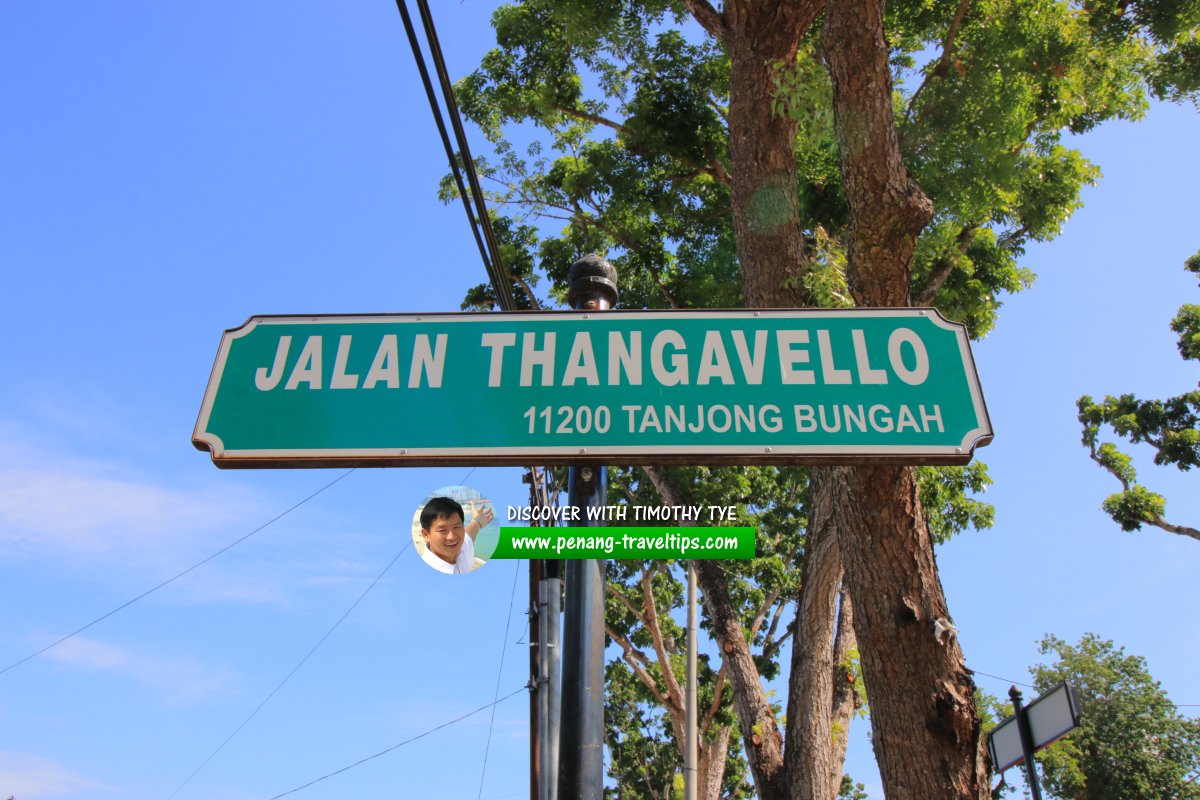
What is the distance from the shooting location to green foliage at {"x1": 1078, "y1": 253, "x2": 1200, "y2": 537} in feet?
53.7

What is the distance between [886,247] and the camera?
3279mm

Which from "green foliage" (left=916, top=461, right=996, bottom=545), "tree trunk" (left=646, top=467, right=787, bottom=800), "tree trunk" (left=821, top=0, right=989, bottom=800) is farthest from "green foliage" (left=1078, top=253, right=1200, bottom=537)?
"tree trunk" (left=821, top=0, right=989, bottom=800)

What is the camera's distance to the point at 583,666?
5.97 ft

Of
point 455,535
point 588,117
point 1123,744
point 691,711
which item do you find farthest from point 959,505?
point 1123,744

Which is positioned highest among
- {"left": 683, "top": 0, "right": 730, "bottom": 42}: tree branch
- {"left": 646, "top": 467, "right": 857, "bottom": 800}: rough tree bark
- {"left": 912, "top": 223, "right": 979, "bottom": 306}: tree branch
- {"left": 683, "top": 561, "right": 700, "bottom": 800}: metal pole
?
{"left": 912, "top": 223, "right": 979, "bottom": 306}: tree branch

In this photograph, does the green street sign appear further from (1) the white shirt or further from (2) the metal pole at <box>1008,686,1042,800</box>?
(2) the metal pole at <box>1008,686,1042,800</box>

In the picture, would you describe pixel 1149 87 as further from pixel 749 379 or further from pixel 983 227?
pixel 749 379

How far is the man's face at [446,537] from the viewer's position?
2.74m

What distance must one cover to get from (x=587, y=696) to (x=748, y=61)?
13.7 ft

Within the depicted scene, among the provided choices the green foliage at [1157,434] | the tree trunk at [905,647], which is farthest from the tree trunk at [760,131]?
the green foliage at [1157,434]

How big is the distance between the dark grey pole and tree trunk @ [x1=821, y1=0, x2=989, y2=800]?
1.47 metres

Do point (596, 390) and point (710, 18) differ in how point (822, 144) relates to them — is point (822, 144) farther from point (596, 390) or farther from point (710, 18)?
point (596, 390)

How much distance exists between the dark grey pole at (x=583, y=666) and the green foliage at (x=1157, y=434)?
18.4 m

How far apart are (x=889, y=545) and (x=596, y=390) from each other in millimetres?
1762
